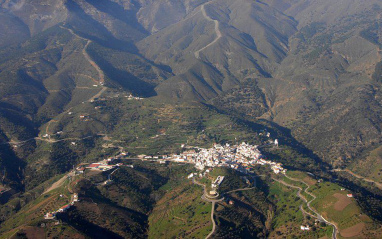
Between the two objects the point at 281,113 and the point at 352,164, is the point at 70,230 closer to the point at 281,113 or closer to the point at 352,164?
the point at 352,164

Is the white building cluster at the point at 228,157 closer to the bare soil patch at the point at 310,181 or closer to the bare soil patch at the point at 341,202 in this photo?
the bare soil patch at the point at 310,181

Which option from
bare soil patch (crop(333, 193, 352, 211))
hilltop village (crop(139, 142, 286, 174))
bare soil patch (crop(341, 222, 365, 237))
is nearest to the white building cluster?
hilltop village (crop(139, 142, 286, 174))

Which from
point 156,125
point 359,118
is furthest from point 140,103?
point 359,118

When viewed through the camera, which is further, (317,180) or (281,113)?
(281,113)

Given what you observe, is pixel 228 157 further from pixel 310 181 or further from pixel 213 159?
pixel 310 181

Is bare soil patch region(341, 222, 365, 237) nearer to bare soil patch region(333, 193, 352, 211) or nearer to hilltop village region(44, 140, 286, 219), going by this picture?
bare soil patch region(333, 193, 352, 211)

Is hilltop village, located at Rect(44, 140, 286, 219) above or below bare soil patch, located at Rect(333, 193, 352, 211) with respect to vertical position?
below
